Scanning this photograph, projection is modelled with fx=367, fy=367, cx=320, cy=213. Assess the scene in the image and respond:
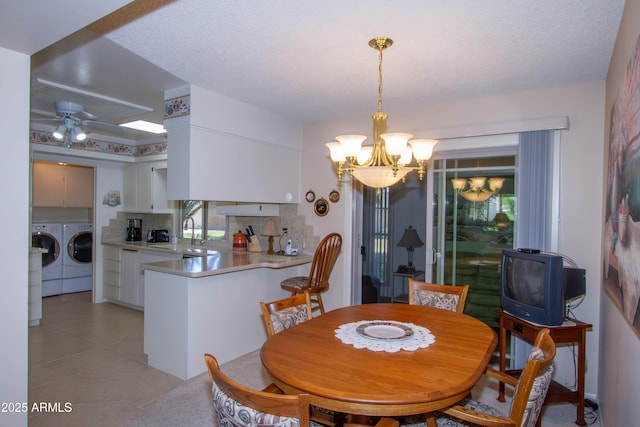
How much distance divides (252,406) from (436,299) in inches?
78.9

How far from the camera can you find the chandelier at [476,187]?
323cm

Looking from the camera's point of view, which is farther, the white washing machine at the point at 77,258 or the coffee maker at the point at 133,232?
the white washing machine at the point at 77,258

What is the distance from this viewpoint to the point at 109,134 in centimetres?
514

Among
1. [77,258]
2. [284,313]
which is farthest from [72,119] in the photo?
[77,258]

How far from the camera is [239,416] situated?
3.48 feet

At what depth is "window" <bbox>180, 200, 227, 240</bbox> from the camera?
Answer: 5164mm

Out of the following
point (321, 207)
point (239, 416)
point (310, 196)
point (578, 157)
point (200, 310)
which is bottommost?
point (200, 310)

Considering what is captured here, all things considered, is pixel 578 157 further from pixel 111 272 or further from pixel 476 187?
pixel 111 272

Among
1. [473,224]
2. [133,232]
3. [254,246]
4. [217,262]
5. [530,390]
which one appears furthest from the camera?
[133,232]

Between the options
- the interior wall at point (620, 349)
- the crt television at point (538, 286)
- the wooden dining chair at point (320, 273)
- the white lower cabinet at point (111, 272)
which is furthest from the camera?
the white lower cabinet at point (111, 272)

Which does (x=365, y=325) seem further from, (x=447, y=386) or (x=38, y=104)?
(x=38, y=104)

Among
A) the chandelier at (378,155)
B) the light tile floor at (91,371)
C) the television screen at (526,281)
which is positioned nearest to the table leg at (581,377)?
the television screen at (526,281)

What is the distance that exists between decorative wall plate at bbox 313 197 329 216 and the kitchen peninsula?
0.70m

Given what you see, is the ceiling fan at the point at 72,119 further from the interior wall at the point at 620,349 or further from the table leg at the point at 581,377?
the table leg at the point at 581,377
